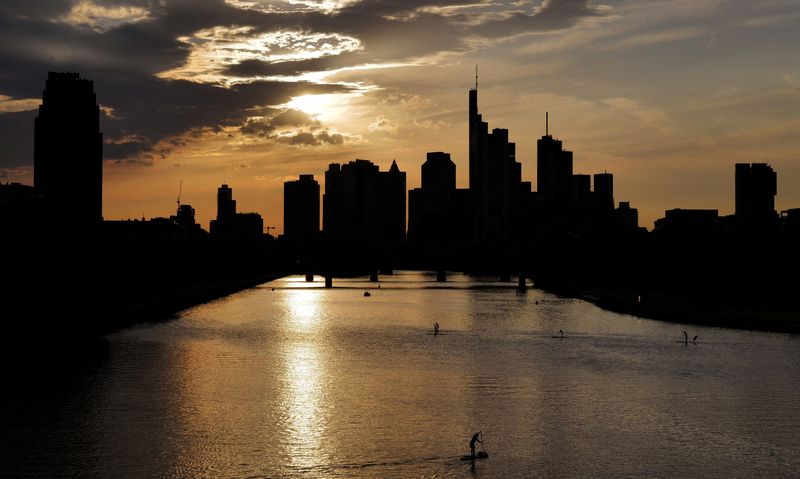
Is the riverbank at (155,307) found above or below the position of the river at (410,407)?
above

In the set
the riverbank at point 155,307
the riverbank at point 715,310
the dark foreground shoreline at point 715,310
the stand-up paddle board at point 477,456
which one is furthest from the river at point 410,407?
the riverbank at point 155,307

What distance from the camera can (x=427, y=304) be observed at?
15950 centimetres

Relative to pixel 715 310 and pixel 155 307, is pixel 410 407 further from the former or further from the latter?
pixel 155 307

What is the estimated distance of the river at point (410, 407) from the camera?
127 feet

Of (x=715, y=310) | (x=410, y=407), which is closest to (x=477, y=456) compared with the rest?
(x=410, y=407)

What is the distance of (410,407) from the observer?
168 feet

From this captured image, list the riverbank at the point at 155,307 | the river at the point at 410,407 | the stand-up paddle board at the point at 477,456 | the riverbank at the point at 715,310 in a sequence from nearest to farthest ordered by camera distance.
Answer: the river at the point at 410,407
the stand-up paddle board at the point at 477,456
the riverbank at the point at 715,310
the riverbank at the point at 155,307

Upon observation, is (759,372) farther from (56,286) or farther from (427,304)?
(427,304)

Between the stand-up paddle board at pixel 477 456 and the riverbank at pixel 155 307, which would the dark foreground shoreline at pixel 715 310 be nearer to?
the riverbank at pixel 155 307

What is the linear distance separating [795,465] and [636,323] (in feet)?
252

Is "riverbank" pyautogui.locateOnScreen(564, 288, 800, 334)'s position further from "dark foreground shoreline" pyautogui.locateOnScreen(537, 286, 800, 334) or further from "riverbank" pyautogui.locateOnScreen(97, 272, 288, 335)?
"riverbank" pyautogui.locateOnScreen(97, 272, 288, 335)

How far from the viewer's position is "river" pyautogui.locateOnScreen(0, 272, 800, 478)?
3859cm

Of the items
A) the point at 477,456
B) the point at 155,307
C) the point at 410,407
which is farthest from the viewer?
the point at 155,307

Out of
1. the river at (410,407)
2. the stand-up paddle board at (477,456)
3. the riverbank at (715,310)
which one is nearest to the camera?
the river at (410,407)
